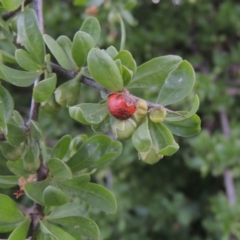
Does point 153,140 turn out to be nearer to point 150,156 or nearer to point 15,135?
point 150,156

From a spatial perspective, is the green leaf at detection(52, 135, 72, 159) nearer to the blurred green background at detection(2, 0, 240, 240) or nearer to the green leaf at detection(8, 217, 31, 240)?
the green leaf at detection(8, 217, 31, 240)

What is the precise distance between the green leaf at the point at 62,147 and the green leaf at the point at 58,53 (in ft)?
0.43

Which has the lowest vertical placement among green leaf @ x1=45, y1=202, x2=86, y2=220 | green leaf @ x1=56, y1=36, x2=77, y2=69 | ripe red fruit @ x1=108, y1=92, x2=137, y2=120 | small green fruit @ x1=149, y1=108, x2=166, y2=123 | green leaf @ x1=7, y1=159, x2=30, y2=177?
green leaf @ x1=45, y1=202, x2=86, y2=220

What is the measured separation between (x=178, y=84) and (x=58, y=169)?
0.18 metres

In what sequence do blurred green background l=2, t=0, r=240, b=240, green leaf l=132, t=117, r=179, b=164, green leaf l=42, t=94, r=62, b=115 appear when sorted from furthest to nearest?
blurred green background l=2, t=0, r=240, b=240, green leaf l=42, t=94, r=62, b=115, green leaf l=132, t=117, r=179, b=164

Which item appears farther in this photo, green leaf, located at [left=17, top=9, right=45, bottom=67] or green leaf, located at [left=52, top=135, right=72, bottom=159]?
green leaf, located at [left=52, top=135, right=72, bottom=159]

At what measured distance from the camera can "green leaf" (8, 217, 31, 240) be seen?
581 mm

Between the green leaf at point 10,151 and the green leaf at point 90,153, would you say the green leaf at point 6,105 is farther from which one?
the green leaf at point 90,153

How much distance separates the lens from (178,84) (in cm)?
56

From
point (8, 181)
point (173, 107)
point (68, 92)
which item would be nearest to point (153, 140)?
point (68, 92)

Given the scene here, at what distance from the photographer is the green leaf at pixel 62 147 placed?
2.26 ft

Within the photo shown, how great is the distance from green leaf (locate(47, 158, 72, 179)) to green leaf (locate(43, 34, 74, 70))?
0.12 m

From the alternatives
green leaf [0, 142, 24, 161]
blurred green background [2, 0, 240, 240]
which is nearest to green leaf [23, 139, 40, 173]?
green leaf [0, 142, 24, 161]

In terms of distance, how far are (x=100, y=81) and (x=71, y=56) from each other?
0.10m
